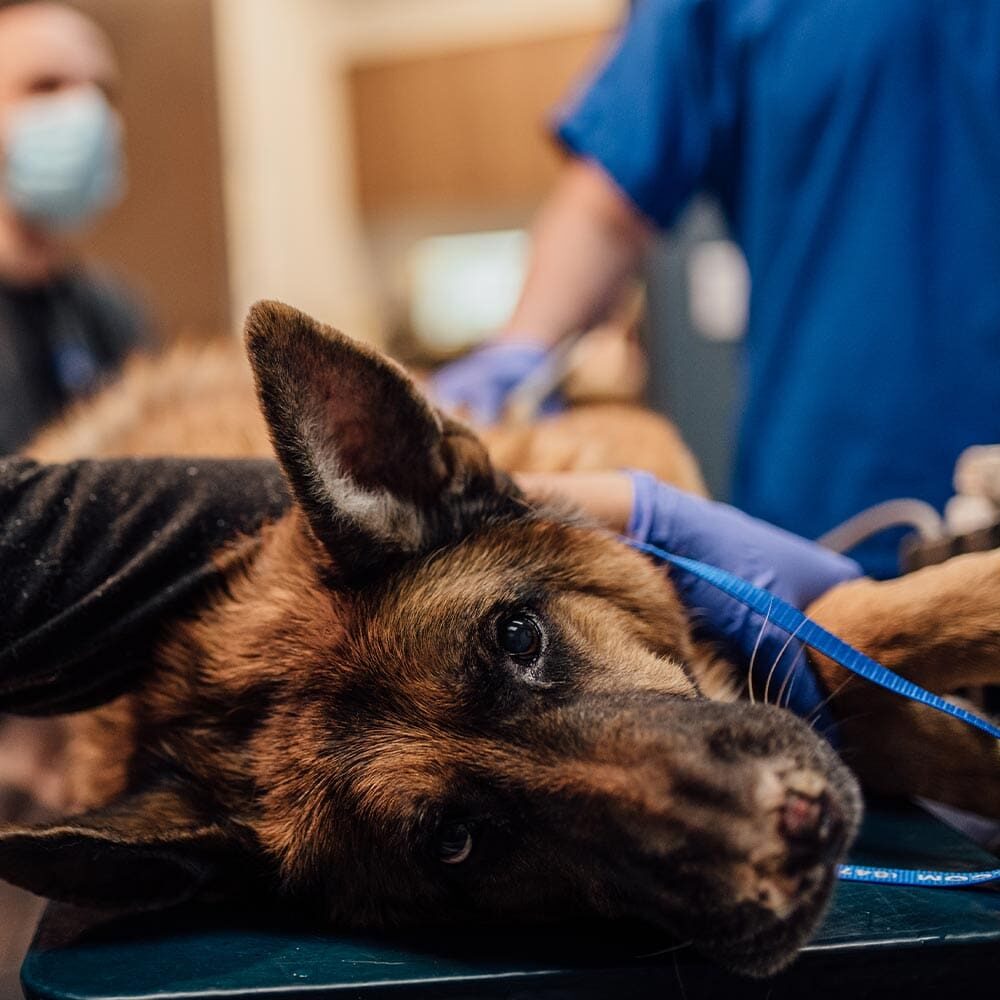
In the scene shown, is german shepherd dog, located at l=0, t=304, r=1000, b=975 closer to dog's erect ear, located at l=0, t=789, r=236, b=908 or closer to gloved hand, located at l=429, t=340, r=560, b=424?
dog's erect ear, located at l=0, t=789, r=236, b=908

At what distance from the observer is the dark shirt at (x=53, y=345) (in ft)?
10.3

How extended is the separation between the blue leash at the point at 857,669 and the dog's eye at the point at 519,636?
Result: 21 cm

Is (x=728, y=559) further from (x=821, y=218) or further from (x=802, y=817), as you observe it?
(x=821, y=218)

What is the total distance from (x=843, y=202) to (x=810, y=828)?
158 centimetres

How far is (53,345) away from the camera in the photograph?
3.36m

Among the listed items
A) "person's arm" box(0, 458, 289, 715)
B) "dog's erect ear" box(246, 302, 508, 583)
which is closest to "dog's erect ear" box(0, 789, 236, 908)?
"person's arm" box(0, 458, 289, 715)

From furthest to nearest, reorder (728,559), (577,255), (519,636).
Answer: (577,255) → (728,559) → (519,636)

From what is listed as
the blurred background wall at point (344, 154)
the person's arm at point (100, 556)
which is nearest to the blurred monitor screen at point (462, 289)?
the blurred background wall at point (344, 154)

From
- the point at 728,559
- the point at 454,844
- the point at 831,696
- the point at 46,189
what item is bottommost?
the point at 454,844

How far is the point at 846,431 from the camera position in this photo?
2107mm

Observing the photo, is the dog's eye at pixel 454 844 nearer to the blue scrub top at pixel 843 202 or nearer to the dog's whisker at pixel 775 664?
the dog's whisker at pixel 775 664

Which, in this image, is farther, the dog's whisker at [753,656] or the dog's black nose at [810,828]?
the dog's whisker at [753,656]

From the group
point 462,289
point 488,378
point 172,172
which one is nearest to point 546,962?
point 488,378

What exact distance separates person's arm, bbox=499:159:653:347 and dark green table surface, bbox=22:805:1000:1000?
1.66 metres
